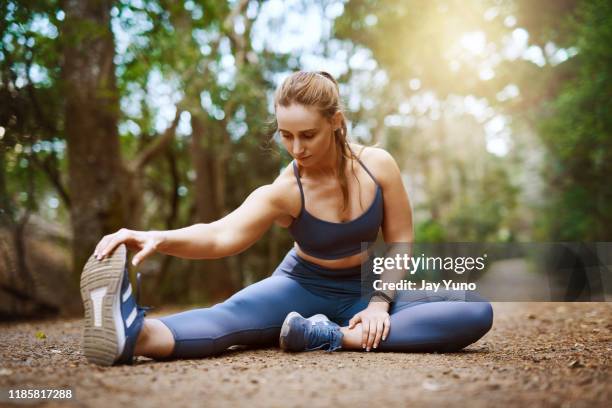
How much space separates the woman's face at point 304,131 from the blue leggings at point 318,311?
649 mm

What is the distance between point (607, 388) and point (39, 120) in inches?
229

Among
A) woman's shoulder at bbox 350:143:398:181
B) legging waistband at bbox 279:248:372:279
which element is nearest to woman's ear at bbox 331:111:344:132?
woman's shoulder at bbox 350:143:398:181

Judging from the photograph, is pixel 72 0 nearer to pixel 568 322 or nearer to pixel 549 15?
pixel 568 322

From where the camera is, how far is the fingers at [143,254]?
2.22 metres

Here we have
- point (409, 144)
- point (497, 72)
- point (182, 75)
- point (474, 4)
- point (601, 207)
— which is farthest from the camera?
point (409, 144)

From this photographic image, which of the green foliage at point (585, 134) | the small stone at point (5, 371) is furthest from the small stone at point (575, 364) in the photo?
the green foliage at point (585, 134)

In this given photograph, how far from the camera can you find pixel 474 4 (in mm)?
10008

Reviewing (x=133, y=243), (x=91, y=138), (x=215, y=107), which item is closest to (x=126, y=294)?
(x=133, y=243)

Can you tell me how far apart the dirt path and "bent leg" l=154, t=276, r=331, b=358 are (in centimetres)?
7

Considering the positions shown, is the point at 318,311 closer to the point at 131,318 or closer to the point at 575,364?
the point at 131,318

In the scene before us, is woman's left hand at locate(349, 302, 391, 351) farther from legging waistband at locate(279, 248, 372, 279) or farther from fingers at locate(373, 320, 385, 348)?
legging waistband at locate(279, 248, 372, 279)

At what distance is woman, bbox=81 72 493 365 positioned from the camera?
2.42 metres

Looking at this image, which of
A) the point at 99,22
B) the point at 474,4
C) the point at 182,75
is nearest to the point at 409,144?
the point at 474,4

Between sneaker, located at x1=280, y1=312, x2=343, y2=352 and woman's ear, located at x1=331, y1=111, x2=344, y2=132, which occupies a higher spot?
woman's ear, located at x1=331, y1=111, x2=344, y2=132
